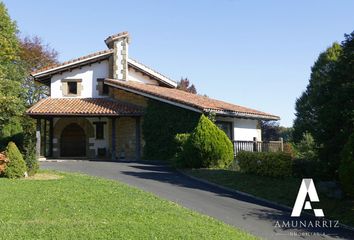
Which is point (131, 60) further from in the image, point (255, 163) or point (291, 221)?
point (291, 221)

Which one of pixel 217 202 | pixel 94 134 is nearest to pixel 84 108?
pixel 94 134

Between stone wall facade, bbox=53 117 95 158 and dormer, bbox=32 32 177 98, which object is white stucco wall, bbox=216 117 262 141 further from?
stone wall facade, bbox=53 117 95 158

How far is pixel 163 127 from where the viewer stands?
23.1 m

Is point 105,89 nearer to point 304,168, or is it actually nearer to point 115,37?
point 115,37

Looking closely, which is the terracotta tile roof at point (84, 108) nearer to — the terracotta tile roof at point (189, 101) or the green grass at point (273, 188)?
the terracotta tile roof at point (189, 101)

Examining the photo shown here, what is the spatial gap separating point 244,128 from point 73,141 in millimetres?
11561

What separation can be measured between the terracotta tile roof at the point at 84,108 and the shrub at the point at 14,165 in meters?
8.79

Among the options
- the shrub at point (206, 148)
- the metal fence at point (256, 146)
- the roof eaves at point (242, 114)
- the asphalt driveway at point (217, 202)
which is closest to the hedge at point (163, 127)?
the roof eaves at point (242, 114)

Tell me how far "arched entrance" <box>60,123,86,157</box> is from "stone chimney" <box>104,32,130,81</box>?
445 centimetres

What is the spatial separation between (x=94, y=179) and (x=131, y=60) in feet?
49.1

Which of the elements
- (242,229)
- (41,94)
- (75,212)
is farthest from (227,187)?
(41,94)

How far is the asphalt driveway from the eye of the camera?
9133 millimetres

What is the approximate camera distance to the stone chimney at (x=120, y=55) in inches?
1080

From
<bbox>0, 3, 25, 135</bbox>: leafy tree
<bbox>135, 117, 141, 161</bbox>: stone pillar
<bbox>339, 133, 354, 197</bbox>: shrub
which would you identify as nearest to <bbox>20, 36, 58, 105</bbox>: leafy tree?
<bbox>0, 3, 25, 135</bbox>: leafy tree
